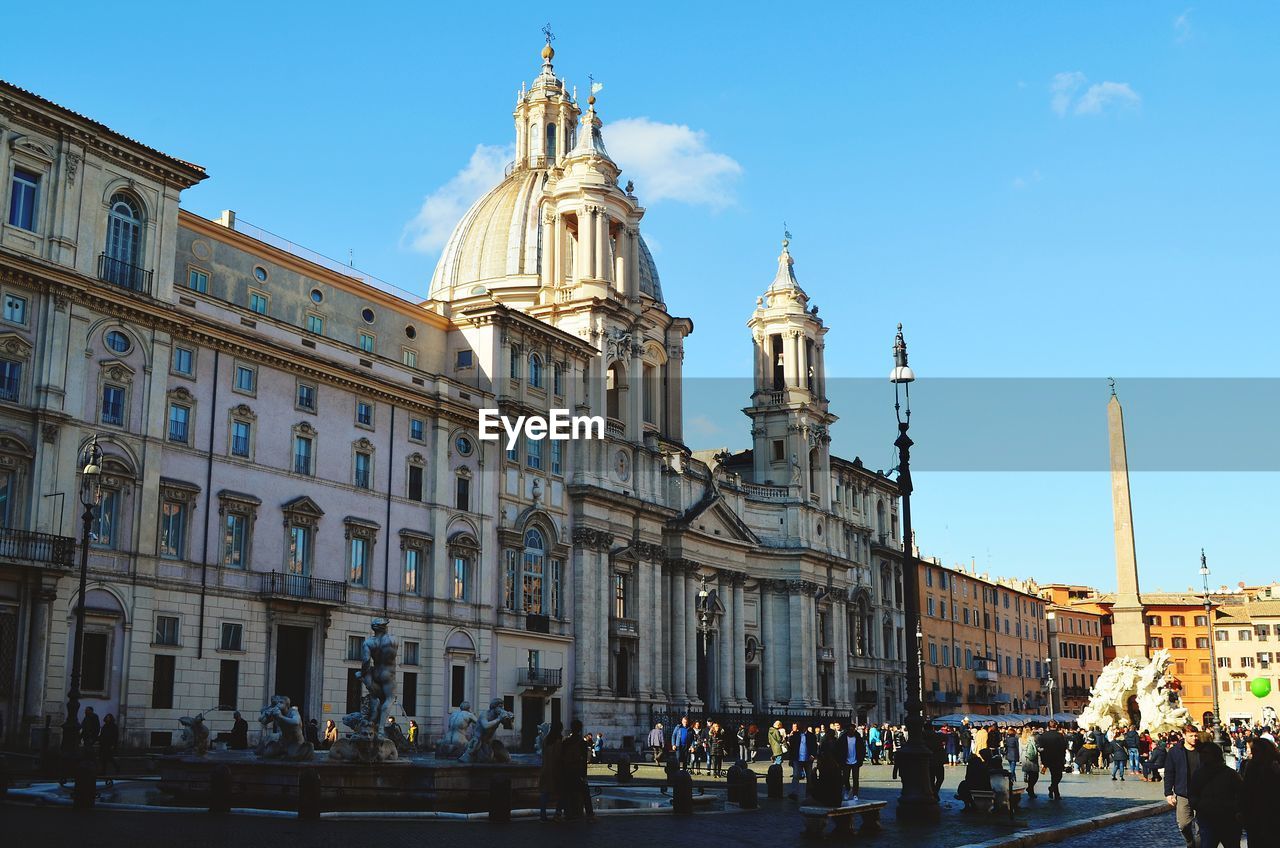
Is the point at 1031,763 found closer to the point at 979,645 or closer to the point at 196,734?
the point at 196,734

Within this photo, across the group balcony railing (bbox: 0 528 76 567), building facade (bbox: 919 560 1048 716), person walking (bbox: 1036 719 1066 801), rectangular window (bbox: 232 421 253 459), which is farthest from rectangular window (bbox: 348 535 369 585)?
building facade (bbox: 919 560 1048 716)

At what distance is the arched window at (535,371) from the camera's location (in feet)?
178

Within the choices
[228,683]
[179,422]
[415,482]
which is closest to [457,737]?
[228,683]

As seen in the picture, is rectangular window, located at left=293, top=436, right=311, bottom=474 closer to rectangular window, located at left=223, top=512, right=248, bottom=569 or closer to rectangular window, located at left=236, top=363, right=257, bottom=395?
rectangular window, located at left=236, top=363, right=257, bottom=395

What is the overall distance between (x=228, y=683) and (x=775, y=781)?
60.5 feet

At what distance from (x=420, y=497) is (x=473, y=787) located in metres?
24.7

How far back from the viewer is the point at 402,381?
156ft

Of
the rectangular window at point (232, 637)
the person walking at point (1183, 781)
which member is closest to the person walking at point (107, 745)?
the rectangular window at point (232, 637)

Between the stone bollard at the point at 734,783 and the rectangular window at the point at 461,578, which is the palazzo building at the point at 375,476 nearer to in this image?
the rectangular window at the point at 461,578

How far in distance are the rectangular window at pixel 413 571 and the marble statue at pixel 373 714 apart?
21462mm

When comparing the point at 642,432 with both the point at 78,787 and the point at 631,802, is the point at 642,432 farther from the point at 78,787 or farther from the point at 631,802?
the point at 78,787

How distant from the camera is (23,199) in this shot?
35.2 metres

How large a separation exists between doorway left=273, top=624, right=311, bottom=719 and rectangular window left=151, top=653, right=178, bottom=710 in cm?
402

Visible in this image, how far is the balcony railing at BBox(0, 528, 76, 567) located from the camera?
33.0 metres
